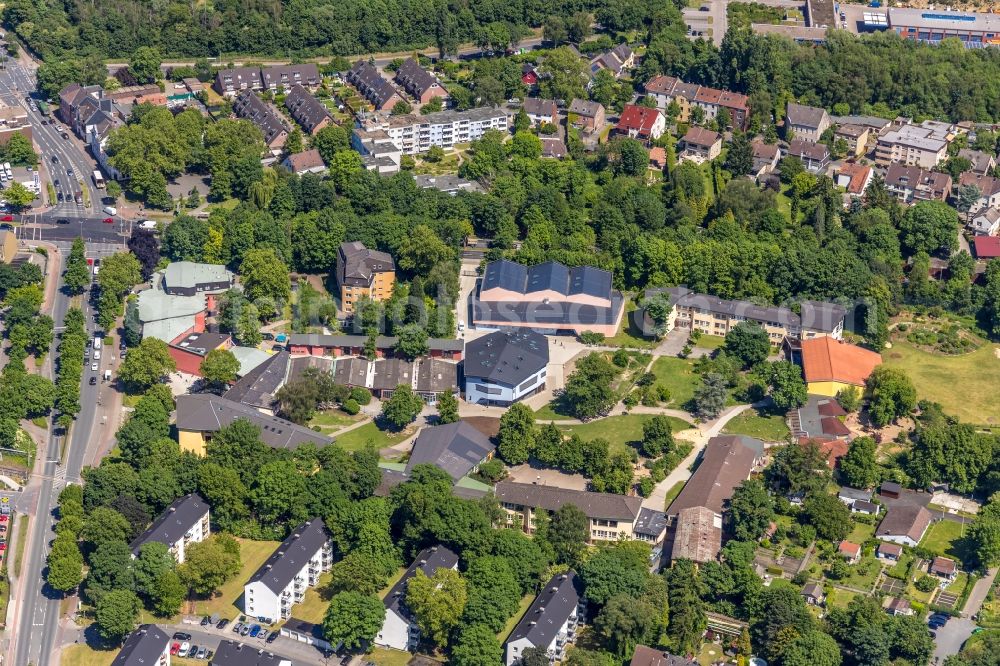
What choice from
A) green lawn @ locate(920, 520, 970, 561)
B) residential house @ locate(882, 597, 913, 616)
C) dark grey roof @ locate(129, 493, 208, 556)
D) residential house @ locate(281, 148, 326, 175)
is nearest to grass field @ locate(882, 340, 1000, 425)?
green lawn @ locate(920, 520, 970, 561)

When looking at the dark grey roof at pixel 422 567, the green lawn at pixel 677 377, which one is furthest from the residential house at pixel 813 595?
the green lawn at pixel 677 377

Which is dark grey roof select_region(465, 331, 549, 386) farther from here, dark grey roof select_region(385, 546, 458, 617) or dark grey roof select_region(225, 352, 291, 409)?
dark grey roof select_region(385, 546, 458, 617)

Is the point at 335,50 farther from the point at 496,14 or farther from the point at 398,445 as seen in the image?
the point at 398,445

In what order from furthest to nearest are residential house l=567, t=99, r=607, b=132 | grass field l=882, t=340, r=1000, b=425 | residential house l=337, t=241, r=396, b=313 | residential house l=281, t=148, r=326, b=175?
residential house l=567, t=99, r=607, b=132
residential house l=281, t=148, r=326, b=175
residential house l=337, t=241, r=396, b=313
grass field l=882, t=340, r=1000, b=425

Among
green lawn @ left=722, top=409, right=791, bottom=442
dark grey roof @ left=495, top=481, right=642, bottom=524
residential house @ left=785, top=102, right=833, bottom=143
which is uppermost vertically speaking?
residential house @ left=785, top=102, right=833, bottom=143

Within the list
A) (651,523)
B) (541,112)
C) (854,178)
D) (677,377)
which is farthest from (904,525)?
(541,112)

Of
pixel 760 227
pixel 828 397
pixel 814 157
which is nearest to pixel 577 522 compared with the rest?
pixel 828 397

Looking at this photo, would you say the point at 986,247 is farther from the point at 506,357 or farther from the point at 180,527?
the point at 180,527
